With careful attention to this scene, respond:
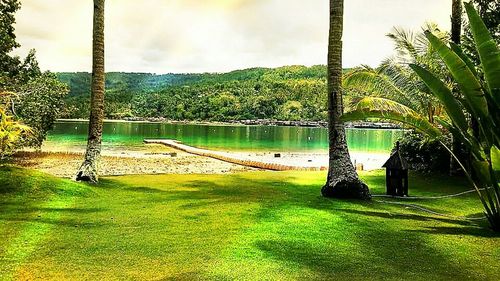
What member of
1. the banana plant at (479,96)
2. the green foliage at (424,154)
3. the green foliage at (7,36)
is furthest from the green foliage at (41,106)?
the banana plant at (479,96)

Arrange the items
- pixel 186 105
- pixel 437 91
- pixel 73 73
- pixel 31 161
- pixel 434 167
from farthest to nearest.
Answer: pixel 73 73, pixel 186 105, pixel 31 161, pixel 434 167, pixel 437 91

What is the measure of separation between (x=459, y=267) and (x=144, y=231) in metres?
4.52

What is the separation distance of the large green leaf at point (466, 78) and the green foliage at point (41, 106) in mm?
21634

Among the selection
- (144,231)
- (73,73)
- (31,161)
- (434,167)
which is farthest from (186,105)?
(144,231)

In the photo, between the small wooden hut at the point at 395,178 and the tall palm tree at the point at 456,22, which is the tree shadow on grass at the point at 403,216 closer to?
the small wooden hut at the point at 395,178

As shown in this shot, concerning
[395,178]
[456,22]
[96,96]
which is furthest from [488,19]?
[96,96]

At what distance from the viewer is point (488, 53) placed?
801 centimetres

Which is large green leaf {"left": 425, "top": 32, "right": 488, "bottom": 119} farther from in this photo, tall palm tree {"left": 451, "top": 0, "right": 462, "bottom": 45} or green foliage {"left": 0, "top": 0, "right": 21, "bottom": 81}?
green foliage {"left": 0, "top": 0, "right": 21, "bottom": 81}

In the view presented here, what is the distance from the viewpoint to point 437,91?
8992mm

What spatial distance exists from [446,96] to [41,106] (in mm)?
23432

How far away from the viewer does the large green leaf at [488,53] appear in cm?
798

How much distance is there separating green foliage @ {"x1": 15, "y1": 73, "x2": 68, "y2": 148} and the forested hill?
302ft

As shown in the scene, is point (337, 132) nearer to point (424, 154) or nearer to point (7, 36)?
point (424, 154)

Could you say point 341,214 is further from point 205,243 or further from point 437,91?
point 205,243
